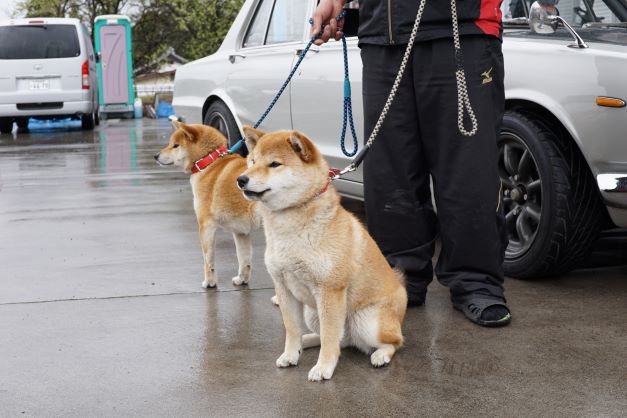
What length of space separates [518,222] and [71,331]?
7.63ft

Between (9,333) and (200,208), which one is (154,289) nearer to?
(200,208)

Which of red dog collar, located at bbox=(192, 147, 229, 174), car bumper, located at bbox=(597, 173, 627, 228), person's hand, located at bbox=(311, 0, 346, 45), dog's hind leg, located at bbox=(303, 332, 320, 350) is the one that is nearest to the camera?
dog's hind leg, located at bbox=(303, 332, 320, 350)

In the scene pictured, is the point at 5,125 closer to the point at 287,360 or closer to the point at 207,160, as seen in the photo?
the point at 207,160

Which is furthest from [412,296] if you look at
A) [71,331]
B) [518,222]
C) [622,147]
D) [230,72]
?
[230,72]

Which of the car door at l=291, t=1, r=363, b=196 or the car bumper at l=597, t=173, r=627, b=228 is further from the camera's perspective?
the car door at l=291, t=1, r=363, b=196

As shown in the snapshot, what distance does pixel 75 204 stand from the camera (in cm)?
770

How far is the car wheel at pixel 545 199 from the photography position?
439 centimetres

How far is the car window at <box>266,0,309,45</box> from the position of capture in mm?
6412

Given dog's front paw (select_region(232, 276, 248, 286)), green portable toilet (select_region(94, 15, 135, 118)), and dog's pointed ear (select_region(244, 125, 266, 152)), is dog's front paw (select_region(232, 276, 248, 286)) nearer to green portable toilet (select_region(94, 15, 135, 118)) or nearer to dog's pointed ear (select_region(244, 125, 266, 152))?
dog's pointed ear (select_region(244, 125, 266, 152))

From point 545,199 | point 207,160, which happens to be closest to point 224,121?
point 207,160

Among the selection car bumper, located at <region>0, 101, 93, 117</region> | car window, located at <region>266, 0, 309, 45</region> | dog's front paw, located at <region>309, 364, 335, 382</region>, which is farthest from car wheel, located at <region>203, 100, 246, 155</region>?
car bumper, located at <region>0, 101, 93, 117</region>

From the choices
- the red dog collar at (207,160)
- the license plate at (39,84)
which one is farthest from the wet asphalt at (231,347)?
the license plate at (39,84)

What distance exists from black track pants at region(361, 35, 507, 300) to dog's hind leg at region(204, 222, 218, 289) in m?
0.95

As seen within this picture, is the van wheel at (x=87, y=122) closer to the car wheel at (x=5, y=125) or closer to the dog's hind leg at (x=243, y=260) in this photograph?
the car wheel at (x=5, y=125)
